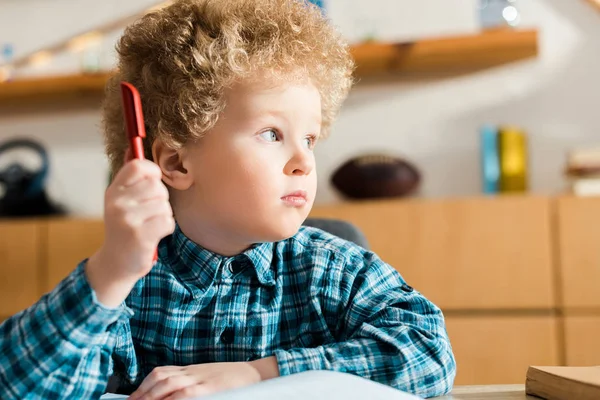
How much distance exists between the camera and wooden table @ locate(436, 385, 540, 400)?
642 mm

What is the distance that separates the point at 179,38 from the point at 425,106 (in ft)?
6.64

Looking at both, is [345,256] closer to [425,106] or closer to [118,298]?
[118,298]

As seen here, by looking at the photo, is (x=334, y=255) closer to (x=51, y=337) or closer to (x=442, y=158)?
(x=51, y=337)

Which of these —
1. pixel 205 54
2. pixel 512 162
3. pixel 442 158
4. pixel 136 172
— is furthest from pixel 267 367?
pixel 442 158

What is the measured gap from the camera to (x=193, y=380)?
2.20ft

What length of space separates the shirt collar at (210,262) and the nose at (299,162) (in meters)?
0.13

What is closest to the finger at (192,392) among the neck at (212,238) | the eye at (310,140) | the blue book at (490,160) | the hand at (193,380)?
the hand at (193,380)

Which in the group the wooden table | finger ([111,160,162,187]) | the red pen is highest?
the red pen

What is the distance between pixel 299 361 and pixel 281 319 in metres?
0.15

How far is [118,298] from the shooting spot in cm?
65

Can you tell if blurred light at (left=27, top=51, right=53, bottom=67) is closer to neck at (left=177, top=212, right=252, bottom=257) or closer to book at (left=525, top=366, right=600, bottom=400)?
neck at (left=177, top=212, right=252, bottom=257)

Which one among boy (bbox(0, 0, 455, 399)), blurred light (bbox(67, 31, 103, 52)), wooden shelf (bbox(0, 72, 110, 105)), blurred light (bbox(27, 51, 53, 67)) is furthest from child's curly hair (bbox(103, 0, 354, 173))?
blurred light (bbox(27, 51, 53, 67))

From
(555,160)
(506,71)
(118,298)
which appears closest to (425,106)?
(506,71)

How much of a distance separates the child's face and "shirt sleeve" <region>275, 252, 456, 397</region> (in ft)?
0.44
